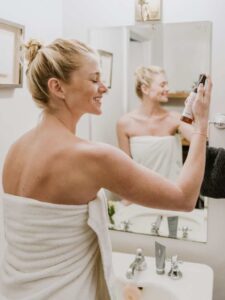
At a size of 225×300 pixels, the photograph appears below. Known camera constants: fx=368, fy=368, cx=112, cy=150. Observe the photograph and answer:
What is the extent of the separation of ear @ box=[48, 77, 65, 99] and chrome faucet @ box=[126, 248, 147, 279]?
2.59 feet

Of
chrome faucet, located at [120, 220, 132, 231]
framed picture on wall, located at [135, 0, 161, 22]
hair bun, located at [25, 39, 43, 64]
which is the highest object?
framed picture on wall, located at [135, 0, 161, 22]

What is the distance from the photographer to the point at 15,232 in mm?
962

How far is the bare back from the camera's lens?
0.88 m

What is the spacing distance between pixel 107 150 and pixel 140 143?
668mm

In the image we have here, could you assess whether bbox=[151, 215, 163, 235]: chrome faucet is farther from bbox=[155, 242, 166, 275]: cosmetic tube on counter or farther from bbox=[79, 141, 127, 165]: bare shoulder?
bbox=[79, 141, 127, 165]: bare shoulder

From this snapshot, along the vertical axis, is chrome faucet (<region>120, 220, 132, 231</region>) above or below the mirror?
below

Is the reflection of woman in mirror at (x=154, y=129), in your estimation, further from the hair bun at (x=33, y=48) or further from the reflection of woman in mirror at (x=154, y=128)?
the hair bun at (x=33, y=48)

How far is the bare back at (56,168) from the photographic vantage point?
883 millimetres

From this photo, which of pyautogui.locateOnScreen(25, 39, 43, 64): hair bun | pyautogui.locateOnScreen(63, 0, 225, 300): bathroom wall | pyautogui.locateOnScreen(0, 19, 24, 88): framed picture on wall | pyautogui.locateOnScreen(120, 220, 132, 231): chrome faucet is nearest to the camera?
pyautogui.locateOnScreen(25, 39, 43, 64): hair bun

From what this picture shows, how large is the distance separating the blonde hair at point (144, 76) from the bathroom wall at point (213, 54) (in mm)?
113

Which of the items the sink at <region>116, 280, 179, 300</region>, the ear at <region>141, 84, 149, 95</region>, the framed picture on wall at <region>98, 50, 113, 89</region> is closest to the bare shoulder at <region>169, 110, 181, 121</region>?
the ear at <region>141, 84, 149, 95</region>

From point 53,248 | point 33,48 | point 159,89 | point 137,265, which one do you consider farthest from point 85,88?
point 137,265

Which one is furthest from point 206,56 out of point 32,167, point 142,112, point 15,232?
point 15,232

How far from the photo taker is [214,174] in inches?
54.0
